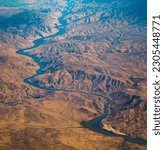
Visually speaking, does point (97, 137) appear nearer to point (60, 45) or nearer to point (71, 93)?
point (71, 93)

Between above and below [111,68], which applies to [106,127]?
below

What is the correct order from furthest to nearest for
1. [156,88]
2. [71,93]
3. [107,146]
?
[71,93], [107,146], [156,88]

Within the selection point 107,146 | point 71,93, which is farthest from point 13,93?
point 107,146

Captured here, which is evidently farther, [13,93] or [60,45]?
[60,45]

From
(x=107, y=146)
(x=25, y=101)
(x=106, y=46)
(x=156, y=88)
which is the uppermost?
(x=106, y=46)

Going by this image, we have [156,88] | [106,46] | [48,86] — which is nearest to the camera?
[156,88]

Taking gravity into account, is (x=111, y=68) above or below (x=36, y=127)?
above

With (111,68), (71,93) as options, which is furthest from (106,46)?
(71,93)

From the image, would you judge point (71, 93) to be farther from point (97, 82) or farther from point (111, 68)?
point (111, 68)

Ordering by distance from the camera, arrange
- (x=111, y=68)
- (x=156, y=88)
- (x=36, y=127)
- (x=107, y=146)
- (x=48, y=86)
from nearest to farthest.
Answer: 1. (x=156, y=88)
2. (x=107, y=146)
3. (x=36, y=127)
4. (x=48, y=86)
5. (x=111, y=68)
